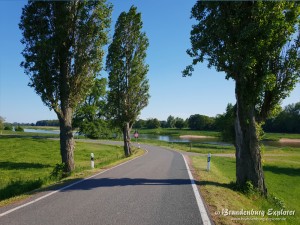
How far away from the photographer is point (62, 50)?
53.9 ft

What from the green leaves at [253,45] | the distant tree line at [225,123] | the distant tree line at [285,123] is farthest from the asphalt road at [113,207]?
the distant tree line at [285,123]

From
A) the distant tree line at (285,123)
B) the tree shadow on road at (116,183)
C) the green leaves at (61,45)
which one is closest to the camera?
the tree shadow on road at (116,183)

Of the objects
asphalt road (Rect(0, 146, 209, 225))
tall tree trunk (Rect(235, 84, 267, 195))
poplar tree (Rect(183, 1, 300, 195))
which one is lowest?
asphalt road (Rect(0, 146, 209, 225))

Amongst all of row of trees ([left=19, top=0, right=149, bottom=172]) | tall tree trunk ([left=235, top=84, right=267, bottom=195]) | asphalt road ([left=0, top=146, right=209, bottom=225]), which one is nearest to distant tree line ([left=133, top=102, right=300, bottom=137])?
row of trees ([left=19, top=0, right=149, bottom=172])

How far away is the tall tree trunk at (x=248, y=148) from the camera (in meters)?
11.5

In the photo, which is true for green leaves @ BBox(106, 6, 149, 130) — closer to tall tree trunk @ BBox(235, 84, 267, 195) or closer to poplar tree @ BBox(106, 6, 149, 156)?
poplar tree @ BBox(106, 6, 149, 156)

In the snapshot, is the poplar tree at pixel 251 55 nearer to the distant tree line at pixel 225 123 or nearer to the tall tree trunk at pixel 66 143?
the tall tree trunk at pixel 66 143

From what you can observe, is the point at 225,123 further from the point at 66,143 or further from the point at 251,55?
the point at 251,55

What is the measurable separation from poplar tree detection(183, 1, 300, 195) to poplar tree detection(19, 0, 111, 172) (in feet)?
Answer: 23.0

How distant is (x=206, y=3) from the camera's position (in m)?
11.9

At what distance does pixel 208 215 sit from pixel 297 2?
8.75 metres

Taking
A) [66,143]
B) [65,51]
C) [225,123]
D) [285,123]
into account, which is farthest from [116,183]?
[285,123]

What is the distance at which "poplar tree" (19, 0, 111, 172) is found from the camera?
16.0 m

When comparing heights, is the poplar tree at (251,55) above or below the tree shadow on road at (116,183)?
above
